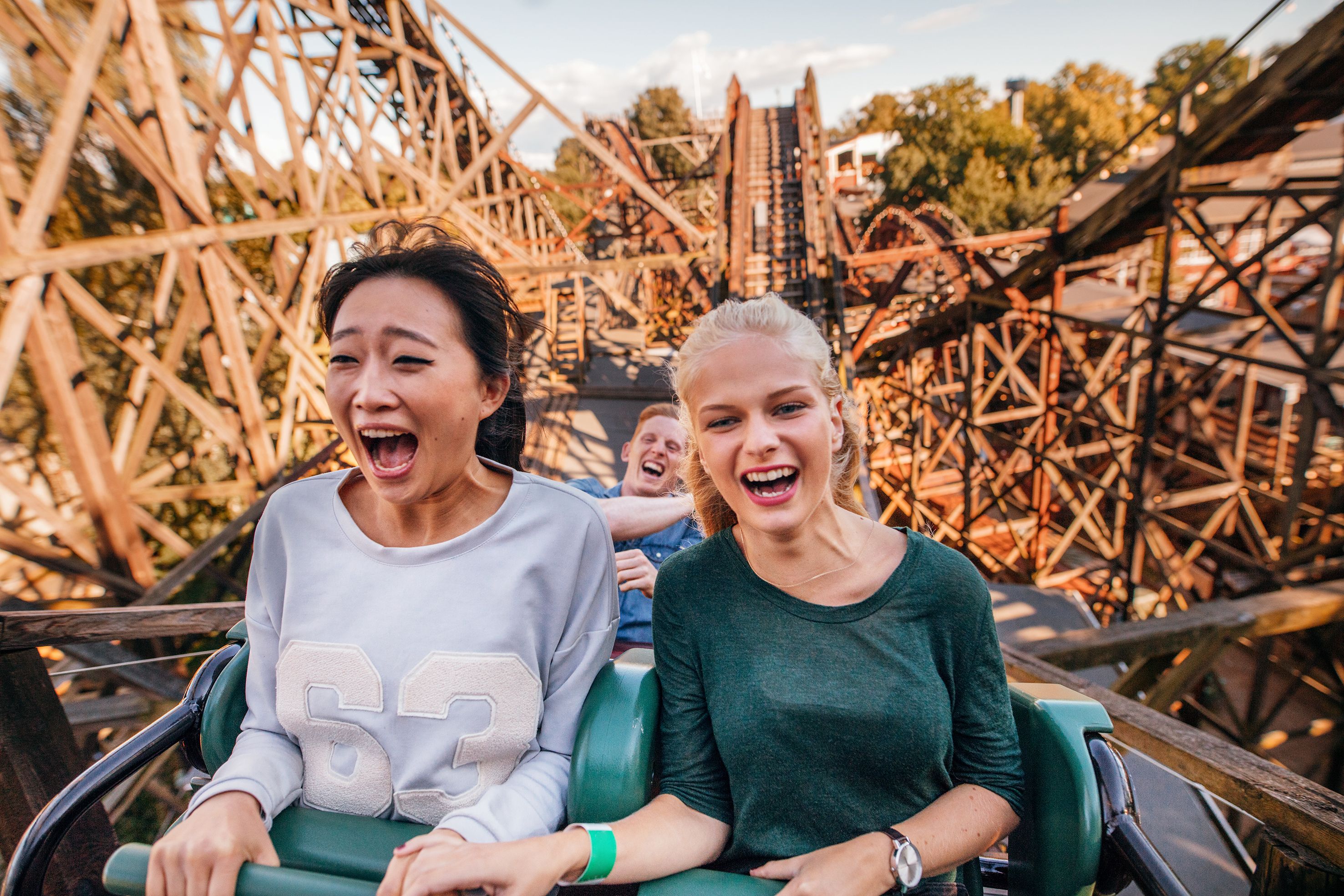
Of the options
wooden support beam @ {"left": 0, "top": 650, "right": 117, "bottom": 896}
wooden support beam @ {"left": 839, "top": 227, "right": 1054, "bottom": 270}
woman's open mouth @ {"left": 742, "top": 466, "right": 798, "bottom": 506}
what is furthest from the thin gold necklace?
wooden support beam @ {"left": 839, "top": 227, "right": 1054, "bottom": 270}

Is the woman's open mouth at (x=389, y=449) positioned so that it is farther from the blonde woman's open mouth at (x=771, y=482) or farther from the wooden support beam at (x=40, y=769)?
the wooden support beam at (x=40, y=769)

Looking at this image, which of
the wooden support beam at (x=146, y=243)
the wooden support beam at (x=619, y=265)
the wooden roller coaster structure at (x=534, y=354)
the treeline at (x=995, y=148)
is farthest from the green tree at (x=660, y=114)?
the wooden support beam at (x=146, y=243)

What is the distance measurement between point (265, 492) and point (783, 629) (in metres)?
3.74

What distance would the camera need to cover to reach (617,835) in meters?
1.15

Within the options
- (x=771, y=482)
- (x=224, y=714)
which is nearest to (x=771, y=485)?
(x=771, y=482)

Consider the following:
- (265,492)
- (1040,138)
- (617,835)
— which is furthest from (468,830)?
(1040,138)

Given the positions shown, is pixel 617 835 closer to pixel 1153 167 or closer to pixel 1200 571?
pixel 1153 167

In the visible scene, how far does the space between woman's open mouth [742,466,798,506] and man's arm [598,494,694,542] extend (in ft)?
2.06

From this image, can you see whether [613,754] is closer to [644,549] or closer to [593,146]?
[644,549]

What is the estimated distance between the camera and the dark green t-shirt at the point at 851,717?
123 cm

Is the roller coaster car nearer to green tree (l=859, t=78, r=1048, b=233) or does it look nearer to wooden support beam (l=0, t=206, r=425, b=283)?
wooden support beam (l=0, t=206, r=425, b=283)

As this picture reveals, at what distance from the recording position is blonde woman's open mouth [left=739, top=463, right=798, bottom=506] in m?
1.28

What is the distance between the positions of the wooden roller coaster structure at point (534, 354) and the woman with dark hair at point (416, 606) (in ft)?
3.08

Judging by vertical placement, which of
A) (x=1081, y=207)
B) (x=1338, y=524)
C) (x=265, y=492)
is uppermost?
(x=1081, y=207)
